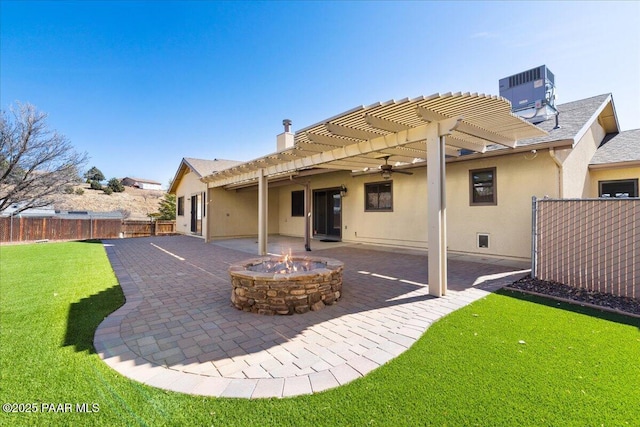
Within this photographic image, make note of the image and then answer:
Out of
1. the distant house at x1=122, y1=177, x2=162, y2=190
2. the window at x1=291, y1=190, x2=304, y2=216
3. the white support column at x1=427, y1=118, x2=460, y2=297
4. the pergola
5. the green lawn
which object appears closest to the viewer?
the green lawn

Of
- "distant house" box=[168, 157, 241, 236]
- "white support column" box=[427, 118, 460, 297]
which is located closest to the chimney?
"distant house" box=[168, 157, 241, 236]

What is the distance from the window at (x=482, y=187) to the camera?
7918mm

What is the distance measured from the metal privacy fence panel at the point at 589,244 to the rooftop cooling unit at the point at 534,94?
514cm

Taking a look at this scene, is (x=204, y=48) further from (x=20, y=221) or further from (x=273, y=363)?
(x=20, y=221)

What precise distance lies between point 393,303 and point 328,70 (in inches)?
377

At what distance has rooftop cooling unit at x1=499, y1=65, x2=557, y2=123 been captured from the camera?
912 centimetres

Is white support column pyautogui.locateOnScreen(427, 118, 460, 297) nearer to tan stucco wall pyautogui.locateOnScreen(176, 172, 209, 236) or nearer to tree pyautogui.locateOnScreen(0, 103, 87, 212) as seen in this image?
tan stucco wall pyautogui.locateOnScreen(176, 172, 209, 236)

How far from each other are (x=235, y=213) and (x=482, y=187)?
11.7 meters

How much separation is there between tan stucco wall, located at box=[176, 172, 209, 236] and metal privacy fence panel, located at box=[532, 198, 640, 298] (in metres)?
14.7

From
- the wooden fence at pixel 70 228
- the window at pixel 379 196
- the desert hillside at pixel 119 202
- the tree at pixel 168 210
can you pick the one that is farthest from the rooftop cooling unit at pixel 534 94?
the desert hillside at pixel 119 202

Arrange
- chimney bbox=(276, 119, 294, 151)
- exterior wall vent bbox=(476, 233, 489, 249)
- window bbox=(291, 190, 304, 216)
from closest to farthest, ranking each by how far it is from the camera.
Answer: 1. exterior wall vent bbox=(476, 233, 489, 249)
2. chimney bbox=(276, 119, 294, 151)
3. window bbox=(291, 190, 304, 216)

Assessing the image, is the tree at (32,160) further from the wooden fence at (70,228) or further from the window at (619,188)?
the window at (619,188)

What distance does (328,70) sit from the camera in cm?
1098

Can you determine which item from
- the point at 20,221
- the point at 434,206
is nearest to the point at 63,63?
the point at 20,221
